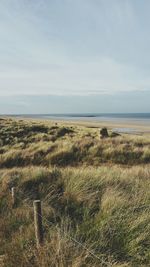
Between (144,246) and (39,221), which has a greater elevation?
(39,221)

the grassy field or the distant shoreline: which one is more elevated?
the grassy field

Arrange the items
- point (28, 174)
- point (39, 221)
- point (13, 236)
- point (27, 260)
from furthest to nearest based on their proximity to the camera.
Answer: point (28, 174) < point (13, 236) < point (39, 221) < point (27, 260)

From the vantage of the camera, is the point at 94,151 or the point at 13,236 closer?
the point at 13,236

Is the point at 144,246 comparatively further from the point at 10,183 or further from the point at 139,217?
the point at 10,183

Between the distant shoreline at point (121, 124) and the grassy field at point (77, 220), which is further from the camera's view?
the distant shoreline at point (121, 124)

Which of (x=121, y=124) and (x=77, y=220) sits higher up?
(x=77, y=220)

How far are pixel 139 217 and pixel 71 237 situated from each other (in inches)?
43.4

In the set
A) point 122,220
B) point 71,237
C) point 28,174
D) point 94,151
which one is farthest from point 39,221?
point 94,151

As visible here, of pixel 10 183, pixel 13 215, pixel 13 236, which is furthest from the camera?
pixel 10 183

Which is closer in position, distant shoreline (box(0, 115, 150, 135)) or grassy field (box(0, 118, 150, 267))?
grassy field (box(0, 118, 150, 267))

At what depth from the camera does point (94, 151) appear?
56.2 feet

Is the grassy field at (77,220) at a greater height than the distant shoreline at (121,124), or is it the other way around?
the grassy field at (77,220)

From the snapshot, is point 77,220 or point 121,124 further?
point 121,124

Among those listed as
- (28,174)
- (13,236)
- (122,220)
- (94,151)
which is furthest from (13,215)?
(94,151)
